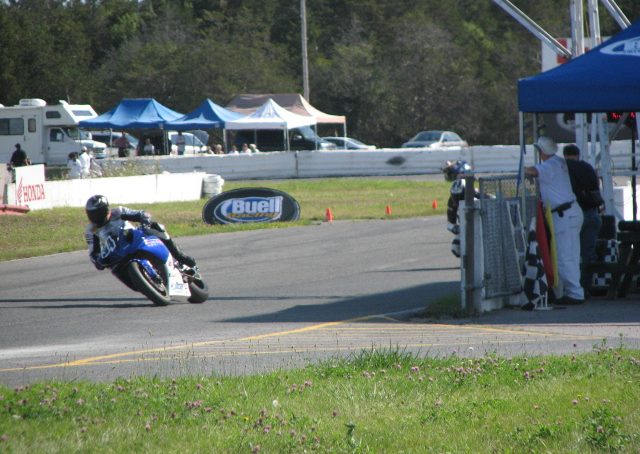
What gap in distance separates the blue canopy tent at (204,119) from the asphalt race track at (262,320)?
1106 inches

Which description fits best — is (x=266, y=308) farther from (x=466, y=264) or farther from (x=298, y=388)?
(x=298, y=388)

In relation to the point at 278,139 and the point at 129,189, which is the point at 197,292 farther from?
the point at 278,139

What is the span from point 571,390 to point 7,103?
2563 inches

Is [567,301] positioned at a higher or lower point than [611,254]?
lower

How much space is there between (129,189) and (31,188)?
4373 mm

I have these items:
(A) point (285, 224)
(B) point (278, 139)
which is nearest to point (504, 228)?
(A) point (285, 224)

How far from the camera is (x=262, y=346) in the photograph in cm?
985

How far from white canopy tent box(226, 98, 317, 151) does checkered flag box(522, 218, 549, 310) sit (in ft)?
120

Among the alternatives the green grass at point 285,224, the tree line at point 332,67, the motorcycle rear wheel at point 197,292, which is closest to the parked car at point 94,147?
the green grass at point 285,224

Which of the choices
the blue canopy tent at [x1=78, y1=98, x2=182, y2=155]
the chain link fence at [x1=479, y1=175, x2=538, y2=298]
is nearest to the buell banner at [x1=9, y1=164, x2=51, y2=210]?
the chain link fence at [x1=479, y1=175, x2=538, y2=298]

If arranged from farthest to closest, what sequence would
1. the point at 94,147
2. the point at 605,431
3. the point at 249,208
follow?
1. the point at 94,147
2. the point at 249,208
3. the point at 605,431

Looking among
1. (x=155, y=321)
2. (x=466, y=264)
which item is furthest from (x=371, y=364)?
(x=155, y=321)

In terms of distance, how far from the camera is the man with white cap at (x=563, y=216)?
12.2 meters

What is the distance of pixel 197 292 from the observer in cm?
1348
